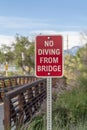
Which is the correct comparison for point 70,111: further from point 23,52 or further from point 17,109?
point 23,52

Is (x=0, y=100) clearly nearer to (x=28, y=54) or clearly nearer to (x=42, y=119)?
(x=42, y=119)

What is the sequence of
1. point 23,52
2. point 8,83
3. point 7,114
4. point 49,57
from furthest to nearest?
1. point 23,52
2. point 8,83
3. point 7,114
4. point 49,57

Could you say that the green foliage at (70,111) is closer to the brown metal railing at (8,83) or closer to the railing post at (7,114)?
the railing post at (7,114)

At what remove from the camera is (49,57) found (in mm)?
6082

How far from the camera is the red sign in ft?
20.0

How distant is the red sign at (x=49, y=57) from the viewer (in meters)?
6.09

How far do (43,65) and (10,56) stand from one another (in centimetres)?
5069

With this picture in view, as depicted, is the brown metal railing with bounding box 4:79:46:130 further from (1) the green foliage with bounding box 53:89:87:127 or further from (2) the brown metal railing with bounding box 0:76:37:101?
(2) the brown metal railing with bounding box 0:76:37:101

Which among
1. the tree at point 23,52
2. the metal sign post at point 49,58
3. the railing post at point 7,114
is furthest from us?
the tree at point 23,52

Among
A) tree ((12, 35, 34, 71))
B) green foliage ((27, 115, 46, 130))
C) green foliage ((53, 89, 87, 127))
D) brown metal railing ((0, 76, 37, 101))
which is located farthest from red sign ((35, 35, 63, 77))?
tree ((12, 35, 34, 71))

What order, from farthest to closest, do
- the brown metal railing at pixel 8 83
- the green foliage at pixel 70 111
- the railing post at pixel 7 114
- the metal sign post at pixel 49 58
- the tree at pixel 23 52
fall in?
the tree at pixel 23 52 < the brown metal railing at pixel 8 83 < the green foliage at pixel 70 111 < the railing post at pixel 7 114 < the metal sign post at pixel 49 58

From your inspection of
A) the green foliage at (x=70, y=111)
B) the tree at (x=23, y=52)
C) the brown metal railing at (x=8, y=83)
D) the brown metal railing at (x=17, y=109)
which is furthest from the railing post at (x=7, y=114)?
the tree at (x=23, y=52)

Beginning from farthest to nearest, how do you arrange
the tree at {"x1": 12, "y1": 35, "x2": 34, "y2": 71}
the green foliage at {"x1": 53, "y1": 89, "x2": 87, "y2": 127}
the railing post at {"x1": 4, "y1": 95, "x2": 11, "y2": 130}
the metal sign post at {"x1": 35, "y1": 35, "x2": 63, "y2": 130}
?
1. the tree at {"x1": 12, "y1": 35, "x2": 34, "y2": 71}
2. the green foliage at {"x1": 53, "y1": 89, "x2": 87, "y2": 127}
3. the railing post at {"x1": 4, "y1": 95, "x2": 11, "y2": 130}
4. the metal sign post at {"x1": 35, "y1": 35, "x2": 63, "y2": 130}

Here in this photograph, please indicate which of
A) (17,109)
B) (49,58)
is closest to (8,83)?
(17,109)
